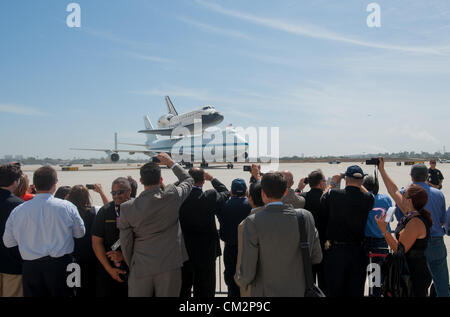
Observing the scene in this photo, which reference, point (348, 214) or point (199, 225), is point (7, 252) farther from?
point (348, 214)

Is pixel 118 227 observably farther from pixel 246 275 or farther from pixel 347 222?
pixel 347 222


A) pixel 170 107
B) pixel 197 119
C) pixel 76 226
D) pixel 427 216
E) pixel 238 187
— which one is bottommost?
pixel 76 226

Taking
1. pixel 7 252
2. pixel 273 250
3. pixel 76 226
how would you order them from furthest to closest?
pixel 7 252 < pixel 76 226 < pixel 273 250

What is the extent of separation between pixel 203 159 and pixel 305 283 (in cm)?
4063

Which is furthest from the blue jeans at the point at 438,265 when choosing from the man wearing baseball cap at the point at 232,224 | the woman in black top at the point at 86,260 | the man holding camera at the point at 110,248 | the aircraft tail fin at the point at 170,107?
the aircraft tail fin at the point at 170,107

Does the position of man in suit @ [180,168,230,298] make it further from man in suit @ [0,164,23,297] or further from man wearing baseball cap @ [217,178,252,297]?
man in suit @ [0,164,23,297]

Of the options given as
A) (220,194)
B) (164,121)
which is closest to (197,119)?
(164,121)

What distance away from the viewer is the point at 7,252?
3.78 metres

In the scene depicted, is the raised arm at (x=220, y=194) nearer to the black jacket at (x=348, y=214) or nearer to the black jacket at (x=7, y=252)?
the black jacket at (x=348, y=214)

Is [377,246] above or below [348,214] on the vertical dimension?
below

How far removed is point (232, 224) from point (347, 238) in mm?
1493

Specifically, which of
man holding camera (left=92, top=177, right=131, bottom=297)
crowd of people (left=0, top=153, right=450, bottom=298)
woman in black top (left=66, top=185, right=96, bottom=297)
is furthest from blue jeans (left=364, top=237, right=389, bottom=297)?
woman in black top (left=66, top=185, right=96, bottom=297)

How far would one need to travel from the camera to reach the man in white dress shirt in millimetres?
3488

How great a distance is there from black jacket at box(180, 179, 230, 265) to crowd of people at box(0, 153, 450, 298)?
14 millimetres
